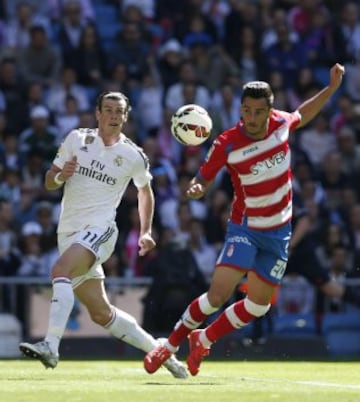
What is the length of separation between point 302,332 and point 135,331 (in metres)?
5.95

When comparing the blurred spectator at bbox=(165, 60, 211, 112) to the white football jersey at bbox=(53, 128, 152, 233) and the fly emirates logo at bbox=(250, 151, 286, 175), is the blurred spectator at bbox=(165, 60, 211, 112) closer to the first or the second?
the white football jersey at bbox=(53, 128, 152, 233)

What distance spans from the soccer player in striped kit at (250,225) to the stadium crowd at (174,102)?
5.69m

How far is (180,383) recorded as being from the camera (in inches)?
448

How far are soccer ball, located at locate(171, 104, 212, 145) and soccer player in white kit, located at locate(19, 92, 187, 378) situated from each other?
386mm

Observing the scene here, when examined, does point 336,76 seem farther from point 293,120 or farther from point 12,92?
point 12,92

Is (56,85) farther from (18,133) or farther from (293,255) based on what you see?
(293,255)

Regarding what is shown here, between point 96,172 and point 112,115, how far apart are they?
49 cm

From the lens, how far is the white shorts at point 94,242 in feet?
38.8

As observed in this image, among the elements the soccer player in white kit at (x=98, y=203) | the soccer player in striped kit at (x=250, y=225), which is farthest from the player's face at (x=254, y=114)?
the soccer player in white kit at (x=98, y=203)

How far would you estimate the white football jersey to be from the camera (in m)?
12.0

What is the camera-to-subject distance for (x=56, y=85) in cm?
2145

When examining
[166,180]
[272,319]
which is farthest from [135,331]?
[166,180]

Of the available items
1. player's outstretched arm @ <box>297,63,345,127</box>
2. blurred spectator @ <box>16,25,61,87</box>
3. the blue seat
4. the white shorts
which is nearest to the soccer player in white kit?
the white shorts

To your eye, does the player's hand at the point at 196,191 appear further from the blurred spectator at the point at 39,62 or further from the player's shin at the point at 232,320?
the blurred spectator at the point at 39,62
